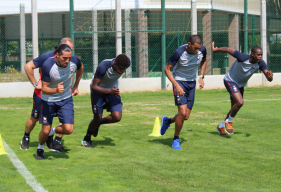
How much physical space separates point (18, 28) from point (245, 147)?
1284 centimetres

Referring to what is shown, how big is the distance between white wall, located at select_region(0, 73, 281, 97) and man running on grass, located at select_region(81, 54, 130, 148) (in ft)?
33.4

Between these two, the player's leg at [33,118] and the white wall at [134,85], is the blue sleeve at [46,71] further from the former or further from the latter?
the white wall at [134,85]

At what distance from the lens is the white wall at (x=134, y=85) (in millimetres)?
16641

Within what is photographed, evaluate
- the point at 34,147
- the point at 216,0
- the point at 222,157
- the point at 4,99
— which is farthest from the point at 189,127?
the point at 216,0

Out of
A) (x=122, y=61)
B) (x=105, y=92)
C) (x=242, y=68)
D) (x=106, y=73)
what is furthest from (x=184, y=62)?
(x=242, y=68)

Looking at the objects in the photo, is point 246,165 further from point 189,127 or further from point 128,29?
point 128,29

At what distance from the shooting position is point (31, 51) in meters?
17.2

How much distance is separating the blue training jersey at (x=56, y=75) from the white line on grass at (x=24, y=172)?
108cm

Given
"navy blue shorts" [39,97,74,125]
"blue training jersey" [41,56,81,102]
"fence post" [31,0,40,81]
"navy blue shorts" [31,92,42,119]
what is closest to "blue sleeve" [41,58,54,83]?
"blue training jersey" [41,56,81,102]

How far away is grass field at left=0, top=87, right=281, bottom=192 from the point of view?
5094mm

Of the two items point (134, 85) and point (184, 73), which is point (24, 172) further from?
point (134, 85)

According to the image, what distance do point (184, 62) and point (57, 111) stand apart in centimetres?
252

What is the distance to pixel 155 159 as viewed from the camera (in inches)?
250

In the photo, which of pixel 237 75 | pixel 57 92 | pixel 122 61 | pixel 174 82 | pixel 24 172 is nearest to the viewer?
pixel 24 172
